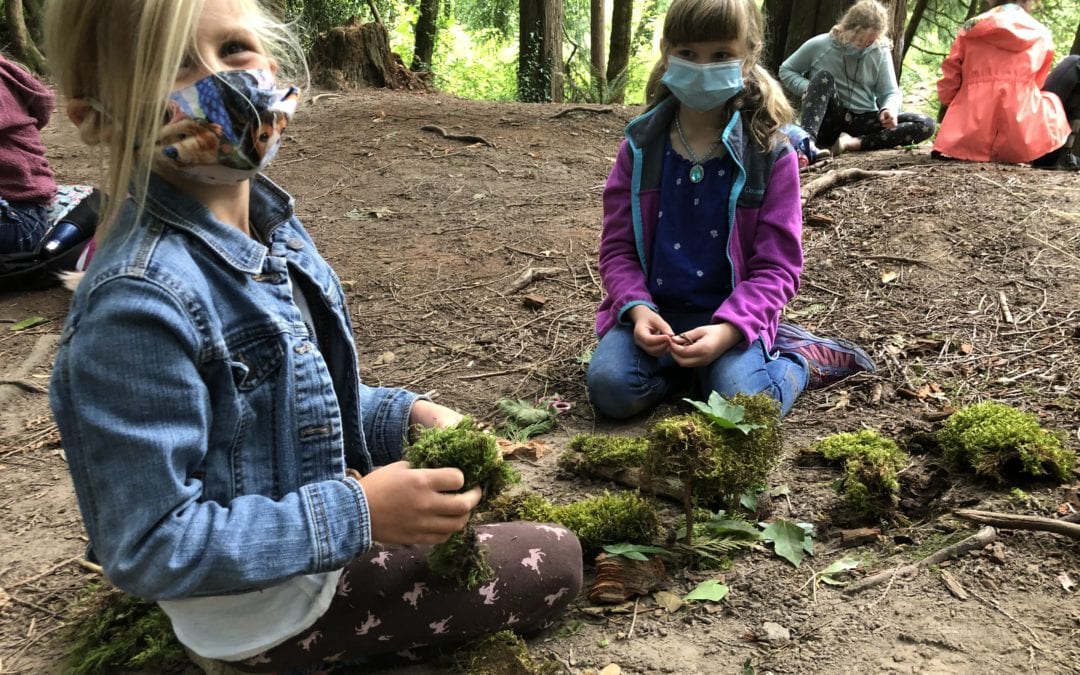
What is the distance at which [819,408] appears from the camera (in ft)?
11.3

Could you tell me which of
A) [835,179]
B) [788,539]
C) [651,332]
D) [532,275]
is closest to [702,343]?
[651,332]

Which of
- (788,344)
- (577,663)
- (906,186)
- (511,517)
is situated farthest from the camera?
(906,186)

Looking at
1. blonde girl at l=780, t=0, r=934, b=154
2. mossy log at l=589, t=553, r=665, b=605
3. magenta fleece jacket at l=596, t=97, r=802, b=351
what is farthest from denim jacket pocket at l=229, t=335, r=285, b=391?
blonde girl at l=780, t=0, r=934, b=154

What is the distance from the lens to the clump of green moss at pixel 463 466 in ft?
5.66

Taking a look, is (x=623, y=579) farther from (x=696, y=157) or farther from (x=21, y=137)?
(x=21, y=137)

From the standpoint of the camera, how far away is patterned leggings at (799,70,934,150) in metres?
8.00

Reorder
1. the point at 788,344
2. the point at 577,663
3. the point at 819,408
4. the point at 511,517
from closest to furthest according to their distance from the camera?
the point at 577,663 → the point at 511,517 → the point at 819,408 → the point at 788,344

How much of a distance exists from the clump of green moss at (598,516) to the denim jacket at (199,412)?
85 cm

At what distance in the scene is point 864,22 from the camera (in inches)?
300

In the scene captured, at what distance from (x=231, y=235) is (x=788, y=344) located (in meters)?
2.69

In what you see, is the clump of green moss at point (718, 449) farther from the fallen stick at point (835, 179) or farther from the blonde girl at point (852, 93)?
the blonde girl at point (852, 93)

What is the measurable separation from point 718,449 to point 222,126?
4.89ft

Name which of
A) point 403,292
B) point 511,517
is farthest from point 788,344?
point 403,292

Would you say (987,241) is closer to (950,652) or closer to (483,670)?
(950,652)
